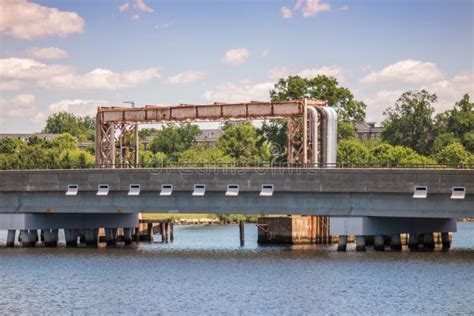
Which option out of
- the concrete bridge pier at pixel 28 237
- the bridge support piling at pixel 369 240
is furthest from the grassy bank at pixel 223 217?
the bridge support piling at pixel 369 240

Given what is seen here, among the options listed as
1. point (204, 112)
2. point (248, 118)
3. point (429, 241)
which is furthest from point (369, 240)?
point (204, 112)

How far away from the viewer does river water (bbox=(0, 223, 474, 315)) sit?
55.8 m

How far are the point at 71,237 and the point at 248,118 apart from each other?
17190 mm

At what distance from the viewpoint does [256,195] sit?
8238 centimetres

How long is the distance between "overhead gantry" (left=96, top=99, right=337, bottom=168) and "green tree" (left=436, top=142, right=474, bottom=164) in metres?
74.7

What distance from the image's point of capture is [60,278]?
6825 centimetres

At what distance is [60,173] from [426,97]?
116m

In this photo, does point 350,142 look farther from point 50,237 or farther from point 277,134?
point 50,237

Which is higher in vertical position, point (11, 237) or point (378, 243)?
point (11, 237)

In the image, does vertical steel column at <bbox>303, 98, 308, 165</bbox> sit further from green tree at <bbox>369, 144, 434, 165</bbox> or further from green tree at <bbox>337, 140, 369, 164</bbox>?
green tree at <bbox>369, 144, 434, 165</bbox>

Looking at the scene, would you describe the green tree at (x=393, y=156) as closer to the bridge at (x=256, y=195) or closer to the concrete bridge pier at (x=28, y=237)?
the bridge at (x=256, y=195)

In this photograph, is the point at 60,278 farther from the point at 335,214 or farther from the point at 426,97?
the point at 426,97

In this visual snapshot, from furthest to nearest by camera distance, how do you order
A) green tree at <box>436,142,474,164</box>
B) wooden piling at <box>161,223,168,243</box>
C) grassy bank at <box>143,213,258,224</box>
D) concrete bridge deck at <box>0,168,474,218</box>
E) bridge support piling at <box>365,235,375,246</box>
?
green tree at <box>436,142,474,164</box>, grassy bank at <box>143,213,258,224</box>, wooden piling at <box>161,223,168,243</box>, bridge support piling at <box>365,235,375,246</box>, concrete bridge deck at <box>0,168,474,218</box>

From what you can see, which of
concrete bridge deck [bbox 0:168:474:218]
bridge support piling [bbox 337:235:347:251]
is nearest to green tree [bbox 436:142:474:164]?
bridge support piling [bbox 337:235:347:251]
